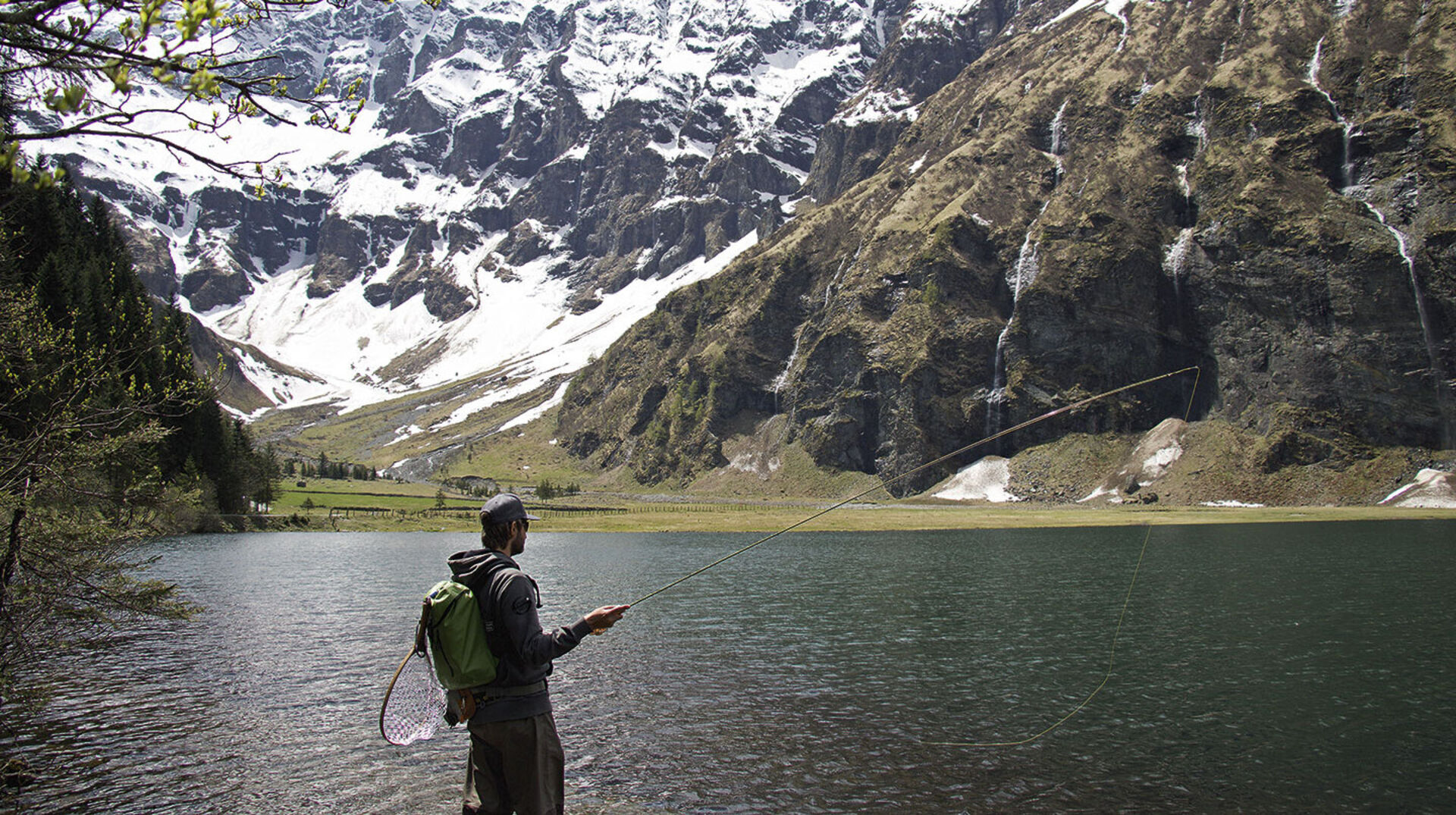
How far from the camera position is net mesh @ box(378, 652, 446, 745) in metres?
9.69

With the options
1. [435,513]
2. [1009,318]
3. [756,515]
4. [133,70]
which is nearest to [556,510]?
[435,513]

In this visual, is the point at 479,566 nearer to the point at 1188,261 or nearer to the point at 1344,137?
the point at 1188,261

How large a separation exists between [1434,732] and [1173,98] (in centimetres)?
18462

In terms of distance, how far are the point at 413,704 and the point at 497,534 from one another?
8.68ft

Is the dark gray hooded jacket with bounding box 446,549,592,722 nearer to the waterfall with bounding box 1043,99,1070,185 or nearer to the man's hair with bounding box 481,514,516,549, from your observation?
the man's hair with bounding box 481,514,516,549

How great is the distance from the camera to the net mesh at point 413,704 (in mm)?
9688

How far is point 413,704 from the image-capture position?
10023 mm

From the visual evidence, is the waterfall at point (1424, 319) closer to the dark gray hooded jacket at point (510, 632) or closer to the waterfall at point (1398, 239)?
the waterfall at point (1398, 239)

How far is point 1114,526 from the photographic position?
3957 inches

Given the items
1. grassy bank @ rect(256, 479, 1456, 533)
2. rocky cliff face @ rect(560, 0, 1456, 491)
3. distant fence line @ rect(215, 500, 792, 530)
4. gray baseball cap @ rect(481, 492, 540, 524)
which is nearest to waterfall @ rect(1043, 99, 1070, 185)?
rocky cliff face @ rect(560, 0, 1456, 491)

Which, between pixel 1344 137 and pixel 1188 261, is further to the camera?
pixel 1188 261

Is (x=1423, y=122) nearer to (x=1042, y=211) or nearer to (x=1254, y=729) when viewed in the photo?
(x=1042, y=211)

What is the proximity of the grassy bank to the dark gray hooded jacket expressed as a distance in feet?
251

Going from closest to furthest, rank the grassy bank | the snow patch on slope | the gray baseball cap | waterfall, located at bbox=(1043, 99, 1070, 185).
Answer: the gray baseball cap → the grassy bank → the snow patch on slope → waterfall, located at bbox=(1043, 99, 1070, 185)
